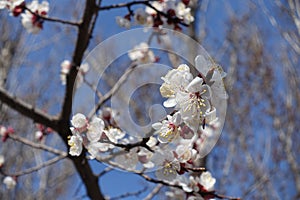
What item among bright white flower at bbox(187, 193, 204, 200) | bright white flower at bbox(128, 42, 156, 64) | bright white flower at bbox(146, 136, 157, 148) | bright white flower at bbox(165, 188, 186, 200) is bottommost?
bright white flower at bbox(165, 188, 186, 200)

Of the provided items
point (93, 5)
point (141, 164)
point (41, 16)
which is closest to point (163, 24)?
point (93, 5)

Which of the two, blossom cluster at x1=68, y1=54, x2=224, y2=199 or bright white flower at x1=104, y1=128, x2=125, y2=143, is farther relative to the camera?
bright white flower at x1=104, y1=128, x2=125, y2=143

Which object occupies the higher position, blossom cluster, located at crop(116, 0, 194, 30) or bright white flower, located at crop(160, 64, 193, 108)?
blossom cluster, located at crop(116, 0, 194, 30)

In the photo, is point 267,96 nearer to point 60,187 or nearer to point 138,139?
point 60,187

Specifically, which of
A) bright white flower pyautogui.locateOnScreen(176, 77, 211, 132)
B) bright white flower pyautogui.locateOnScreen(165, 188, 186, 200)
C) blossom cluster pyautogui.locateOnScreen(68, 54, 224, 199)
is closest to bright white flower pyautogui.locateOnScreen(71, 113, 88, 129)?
blossom cluster pyautogui.locateOnScreen(68, 54, 224, 199)

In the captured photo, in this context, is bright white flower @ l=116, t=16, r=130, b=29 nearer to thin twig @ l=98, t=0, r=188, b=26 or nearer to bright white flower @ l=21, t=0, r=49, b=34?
thin twig @ l=98, t=0, r=188, b=26

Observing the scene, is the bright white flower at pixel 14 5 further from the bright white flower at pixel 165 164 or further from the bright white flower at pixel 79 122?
the bright white flower at pixel 165 164

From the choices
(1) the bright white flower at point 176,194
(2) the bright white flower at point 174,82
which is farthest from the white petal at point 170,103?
(1) the bright white flower at point 176,194

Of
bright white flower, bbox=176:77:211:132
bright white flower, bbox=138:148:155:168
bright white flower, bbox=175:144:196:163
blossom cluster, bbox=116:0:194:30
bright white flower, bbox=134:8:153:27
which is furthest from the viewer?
bright white flower, bbox=134:8:153:27
